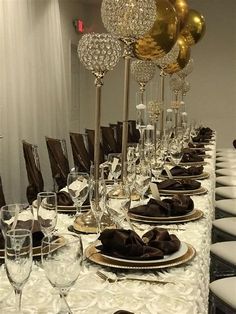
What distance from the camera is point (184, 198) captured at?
1972 mm

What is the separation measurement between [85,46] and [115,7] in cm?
30

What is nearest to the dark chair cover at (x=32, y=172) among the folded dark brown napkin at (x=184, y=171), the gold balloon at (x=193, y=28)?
the folded dark brown napkin at (x=184, y=171)

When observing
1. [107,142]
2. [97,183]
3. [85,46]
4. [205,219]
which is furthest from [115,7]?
[107,142]

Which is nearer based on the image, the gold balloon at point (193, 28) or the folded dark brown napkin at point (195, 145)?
the folded dark brown napkin at point (195, 145)

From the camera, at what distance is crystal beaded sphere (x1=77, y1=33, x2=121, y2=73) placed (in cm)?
180

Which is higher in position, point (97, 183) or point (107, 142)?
point (97, 183)

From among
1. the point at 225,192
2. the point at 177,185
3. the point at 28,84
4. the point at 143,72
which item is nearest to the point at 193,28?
the point at 143,72

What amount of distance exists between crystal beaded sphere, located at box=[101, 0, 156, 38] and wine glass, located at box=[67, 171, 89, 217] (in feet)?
2.09

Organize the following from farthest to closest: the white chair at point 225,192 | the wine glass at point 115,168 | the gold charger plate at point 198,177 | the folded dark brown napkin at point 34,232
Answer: the white chair at point 225,192
the gold charger plate at point 198,177
the wine glass at point 115,168
the folded dark brown napkin at point 34,232

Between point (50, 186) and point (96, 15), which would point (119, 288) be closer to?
point (50, 186)

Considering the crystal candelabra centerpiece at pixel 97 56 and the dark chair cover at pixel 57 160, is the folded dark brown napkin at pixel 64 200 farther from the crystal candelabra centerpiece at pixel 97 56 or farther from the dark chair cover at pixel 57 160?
the dark chair cover at pixel 57 160

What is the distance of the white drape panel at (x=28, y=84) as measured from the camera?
16.2 feet

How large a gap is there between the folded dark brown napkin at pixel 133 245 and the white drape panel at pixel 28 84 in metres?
3.55

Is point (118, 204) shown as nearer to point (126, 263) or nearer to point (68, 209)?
point (126, 263)
